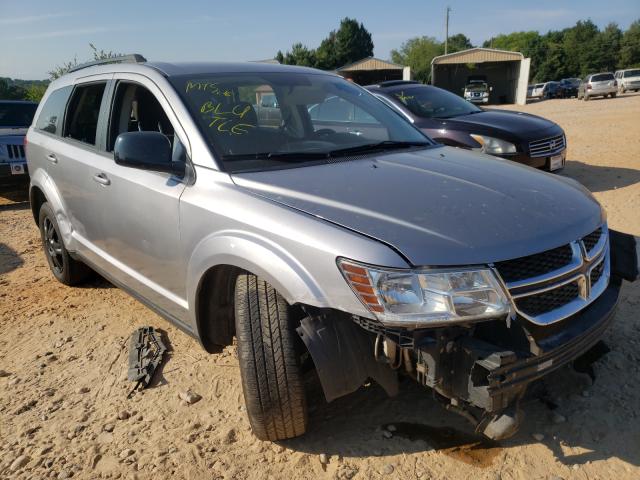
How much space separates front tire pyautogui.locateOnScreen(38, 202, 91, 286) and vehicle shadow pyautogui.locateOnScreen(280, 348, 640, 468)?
2664mm

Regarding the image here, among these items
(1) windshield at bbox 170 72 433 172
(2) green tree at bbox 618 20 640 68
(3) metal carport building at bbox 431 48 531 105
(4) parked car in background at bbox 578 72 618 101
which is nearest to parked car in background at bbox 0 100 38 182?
(1) windshield at bbox 170 72 433 172

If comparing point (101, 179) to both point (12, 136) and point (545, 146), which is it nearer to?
point (545, 146)

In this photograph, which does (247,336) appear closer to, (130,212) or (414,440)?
(414,440)

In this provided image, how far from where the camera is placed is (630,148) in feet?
34.7

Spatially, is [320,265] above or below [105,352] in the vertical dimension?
above

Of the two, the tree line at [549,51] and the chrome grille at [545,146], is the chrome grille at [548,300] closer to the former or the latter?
the chrome grille at [545,146]

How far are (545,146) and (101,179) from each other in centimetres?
548

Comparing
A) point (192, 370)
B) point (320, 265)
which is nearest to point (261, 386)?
point (320, 265)

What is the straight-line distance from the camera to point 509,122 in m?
7.00

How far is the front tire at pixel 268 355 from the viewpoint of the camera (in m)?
2.30

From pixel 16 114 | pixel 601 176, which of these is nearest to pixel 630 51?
pixel 601 176

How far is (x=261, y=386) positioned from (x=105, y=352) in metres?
1.70

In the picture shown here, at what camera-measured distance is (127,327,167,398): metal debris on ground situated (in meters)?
3.14

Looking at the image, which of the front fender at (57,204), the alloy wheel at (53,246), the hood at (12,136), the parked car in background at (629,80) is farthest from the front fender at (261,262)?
the parked car in background at (629,80)
